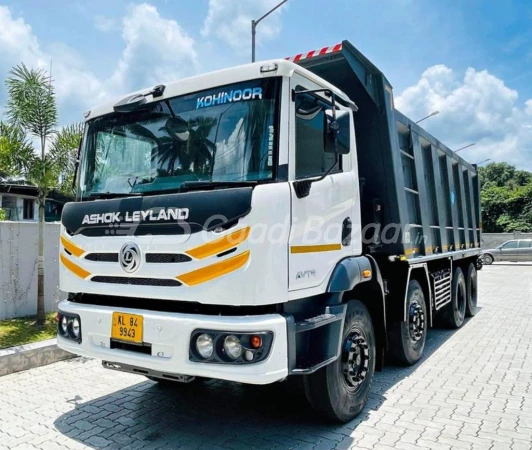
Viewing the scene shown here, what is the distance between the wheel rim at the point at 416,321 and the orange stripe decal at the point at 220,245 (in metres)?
3.30

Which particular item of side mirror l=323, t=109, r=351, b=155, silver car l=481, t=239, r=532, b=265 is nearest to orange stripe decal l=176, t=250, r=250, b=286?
side mirror l=323, t=109, r=351, b=155

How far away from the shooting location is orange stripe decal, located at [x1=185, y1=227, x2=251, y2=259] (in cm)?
296

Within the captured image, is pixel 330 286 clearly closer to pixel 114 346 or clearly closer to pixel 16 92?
pixel 114 346

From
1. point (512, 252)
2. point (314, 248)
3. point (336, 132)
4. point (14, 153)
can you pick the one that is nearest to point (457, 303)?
point (314, 248)

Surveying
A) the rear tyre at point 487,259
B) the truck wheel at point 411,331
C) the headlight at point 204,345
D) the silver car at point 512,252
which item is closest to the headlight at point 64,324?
the headlight at point 204,345

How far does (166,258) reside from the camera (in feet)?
10.6

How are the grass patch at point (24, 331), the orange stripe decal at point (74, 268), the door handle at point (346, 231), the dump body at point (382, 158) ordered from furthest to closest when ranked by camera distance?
the grass patch at point (24, 331), the dump body at point (382, 158), the door handle at point (346, 231), the orange stripe decal at point (74, 268)

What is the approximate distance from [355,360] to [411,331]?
1.84 metres

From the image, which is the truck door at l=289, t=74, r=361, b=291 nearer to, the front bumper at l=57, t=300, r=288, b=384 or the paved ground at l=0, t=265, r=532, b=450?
the front bumper at l=57, t=300, r=288, b=384

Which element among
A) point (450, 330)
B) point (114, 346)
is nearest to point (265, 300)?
point (114, 346)

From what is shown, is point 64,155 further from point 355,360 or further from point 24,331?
point 355,360

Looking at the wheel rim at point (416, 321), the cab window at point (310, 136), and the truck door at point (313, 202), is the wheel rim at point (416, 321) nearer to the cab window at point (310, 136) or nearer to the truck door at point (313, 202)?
the truck door at point (313, 202)

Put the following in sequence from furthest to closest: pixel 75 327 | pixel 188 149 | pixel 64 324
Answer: pixel 64 324
pixel 75 327
pixel 188 149

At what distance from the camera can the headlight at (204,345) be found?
299 cm
